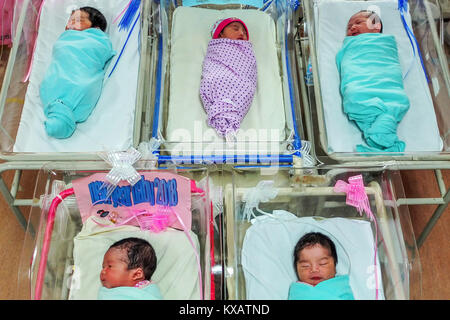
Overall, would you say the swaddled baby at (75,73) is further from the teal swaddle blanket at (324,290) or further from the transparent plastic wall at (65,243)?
the teal swaddle blanket at (324,290)

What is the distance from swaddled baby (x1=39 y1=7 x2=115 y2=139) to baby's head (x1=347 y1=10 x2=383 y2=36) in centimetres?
117

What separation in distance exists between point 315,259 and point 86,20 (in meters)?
1.50

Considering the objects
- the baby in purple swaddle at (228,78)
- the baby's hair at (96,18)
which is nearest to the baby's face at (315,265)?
the baby in purple swaddle at (228,78)

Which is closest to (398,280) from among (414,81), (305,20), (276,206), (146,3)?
(276,206)

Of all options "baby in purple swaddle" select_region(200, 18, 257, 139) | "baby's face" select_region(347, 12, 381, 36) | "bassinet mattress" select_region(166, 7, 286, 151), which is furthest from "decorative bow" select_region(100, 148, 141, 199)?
"baby's face" select_region(347, 12, 381, 36)

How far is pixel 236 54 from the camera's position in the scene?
195 cm

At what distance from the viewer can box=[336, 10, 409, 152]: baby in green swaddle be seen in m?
1.73

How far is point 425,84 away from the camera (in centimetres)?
196

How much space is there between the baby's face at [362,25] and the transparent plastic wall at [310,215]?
2.61 ft

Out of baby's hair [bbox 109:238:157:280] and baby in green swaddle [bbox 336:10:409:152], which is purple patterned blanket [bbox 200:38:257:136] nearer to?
baby in green swaddle [bbox 336:10:409:152]

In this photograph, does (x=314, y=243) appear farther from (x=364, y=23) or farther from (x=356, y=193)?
(x=364, y=23)

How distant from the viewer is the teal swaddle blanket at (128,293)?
4.32 feet

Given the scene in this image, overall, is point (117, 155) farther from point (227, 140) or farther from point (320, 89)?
point (320, 89)

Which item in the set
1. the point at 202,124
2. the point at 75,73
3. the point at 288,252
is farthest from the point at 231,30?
the point at 288,252
